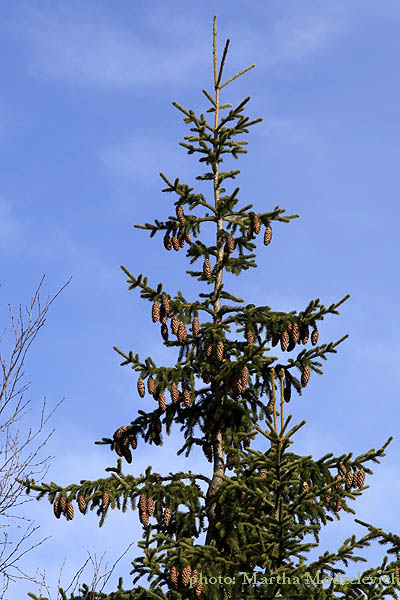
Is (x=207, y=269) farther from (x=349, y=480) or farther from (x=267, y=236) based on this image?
(x=349, y=480)

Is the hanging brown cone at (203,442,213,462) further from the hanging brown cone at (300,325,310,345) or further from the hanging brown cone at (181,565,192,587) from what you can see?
the hanging brown cone at (181,565,192,587)

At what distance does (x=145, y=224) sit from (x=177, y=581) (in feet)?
19.1

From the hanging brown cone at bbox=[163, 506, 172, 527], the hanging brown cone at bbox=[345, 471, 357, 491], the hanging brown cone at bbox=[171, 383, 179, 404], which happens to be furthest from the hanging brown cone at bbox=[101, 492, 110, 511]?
the hanging brown cone at bbox=[345, 471, 357, 491]

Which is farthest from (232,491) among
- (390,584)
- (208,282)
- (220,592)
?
(208,282)

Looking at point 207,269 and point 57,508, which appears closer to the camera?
point 57,508

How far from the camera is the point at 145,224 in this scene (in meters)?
14.5

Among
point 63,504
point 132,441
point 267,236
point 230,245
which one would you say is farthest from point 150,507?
point 267,236

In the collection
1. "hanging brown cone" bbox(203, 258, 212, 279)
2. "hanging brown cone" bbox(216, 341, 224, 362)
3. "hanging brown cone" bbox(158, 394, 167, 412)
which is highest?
"hanging brown cone" bbox(203, 258, 212, 279)

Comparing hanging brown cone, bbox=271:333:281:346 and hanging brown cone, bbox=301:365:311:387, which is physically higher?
hanging brown cone, bbox=271:333:281:346

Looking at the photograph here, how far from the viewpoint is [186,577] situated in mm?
10852

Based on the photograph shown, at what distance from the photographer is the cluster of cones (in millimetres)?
10859

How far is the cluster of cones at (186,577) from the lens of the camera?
35.6 ft

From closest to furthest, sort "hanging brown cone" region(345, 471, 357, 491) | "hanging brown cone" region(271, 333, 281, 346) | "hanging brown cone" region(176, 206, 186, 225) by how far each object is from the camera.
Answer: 1. "hanging brown cone" region(345, 471, 357, 491)
2. "hanging brown cone" region(271, 333, 281, 346)
3. "hanging brown cone" region(176, 206, 186, 225)

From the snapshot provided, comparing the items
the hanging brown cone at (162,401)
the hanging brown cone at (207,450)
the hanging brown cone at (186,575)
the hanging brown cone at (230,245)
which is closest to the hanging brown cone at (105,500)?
the hanging brown cone at (162,401)
